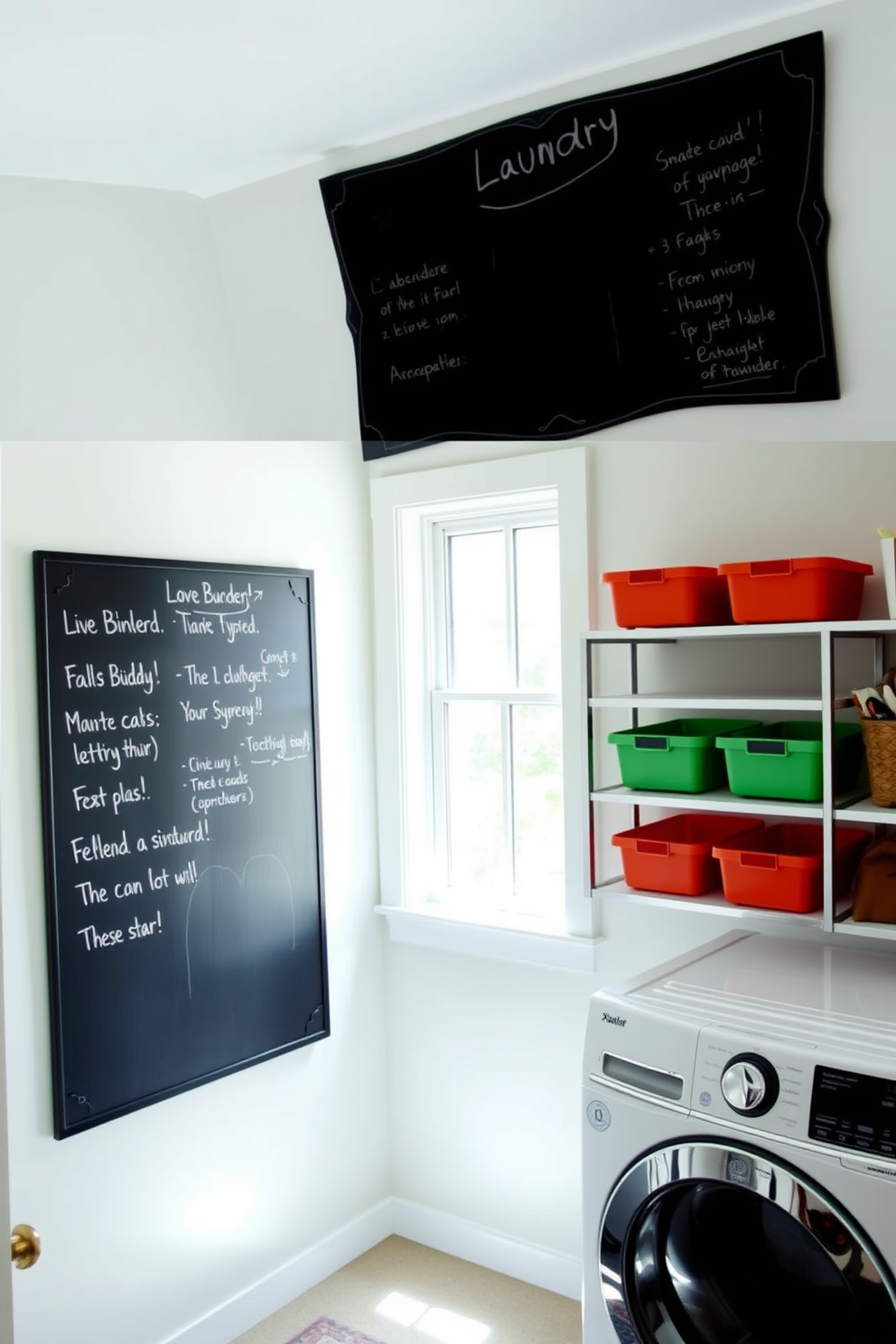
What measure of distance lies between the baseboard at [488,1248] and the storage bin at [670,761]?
54.3 inches

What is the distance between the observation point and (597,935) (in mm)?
2578

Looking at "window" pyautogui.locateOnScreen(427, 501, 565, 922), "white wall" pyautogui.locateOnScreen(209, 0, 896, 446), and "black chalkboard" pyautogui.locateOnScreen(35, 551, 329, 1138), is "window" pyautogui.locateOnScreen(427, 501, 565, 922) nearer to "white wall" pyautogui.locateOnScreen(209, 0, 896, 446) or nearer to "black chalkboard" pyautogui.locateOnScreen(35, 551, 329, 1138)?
"black chalkboard" pyautogui.locateOnScreen(35, 551, 329, 1138)

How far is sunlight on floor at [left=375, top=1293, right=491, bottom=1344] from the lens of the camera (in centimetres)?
252

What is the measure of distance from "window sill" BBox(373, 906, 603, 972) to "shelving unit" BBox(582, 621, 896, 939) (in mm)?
195

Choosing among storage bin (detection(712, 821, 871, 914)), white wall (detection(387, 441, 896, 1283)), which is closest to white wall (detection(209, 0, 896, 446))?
storage bin (detection(712, 821, 871, 914))

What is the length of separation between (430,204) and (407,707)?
91.6 inches

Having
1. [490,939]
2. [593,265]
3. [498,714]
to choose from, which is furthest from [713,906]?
[593,265]

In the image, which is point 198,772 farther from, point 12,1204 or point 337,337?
point 337,337

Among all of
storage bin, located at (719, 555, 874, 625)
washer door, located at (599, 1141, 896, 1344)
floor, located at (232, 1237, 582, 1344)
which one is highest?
storage bin, located at (719, 555, 874, 625)

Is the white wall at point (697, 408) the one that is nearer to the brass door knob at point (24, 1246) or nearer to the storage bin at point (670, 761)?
the brass door knob at point (24, 1246)

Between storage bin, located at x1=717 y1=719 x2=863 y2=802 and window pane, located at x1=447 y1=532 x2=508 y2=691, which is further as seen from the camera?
window pane, located at x1=447 y1=532 x2=508 y2=691

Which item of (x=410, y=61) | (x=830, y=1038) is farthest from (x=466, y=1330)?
(x=410, y=61)

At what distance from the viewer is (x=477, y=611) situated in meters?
2.97

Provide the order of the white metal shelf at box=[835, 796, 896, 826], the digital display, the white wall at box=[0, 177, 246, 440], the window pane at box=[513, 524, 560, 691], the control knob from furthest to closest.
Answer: the window pane at box=[513, 524, 560, 691] < the white metal shelf at box=[835, 796, 896, 826] < the control knob < the digital display < the white wall at box=[0, 177, 246, 440]
